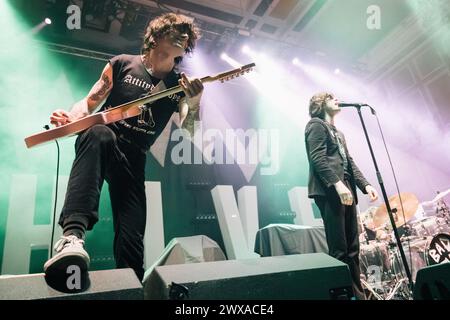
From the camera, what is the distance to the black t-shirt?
201 cm

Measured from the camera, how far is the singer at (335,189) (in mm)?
2529

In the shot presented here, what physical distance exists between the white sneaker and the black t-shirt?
88cm

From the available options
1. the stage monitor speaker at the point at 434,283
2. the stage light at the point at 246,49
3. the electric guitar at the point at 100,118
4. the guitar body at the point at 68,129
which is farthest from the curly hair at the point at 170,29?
the stage light at the point at 246,49

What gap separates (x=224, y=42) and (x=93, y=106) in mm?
5221

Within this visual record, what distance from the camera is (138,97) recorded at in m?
2.08

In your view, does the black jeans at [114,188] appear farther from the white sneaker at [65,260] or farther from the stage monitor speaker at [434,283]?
the stage monitor speaker at [434,283]

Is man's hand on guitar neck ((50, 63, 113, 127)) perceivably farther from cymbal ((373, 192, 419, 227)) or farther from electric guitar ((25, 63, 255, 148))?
cymbal ((373, 192, 419, 227))

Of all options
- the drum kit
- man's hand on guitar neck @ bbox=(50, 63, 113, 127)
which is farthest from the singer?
the drum kit

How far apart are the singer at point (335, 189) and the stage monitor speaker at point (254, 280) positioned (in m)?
1.03

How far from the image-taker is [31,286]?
1092 millimetres

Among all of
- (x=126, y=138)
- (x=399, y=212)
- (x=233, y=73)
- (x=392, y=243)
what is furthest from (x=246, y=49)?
(x=126, y=138)

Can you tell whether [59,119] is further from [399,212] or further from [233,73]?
[399,212]

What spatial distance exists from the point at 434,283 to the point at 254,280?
30.1 inches

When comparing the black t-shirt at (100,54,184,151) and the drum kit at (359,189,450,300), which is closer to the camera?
the black t-shirt at (100,54,184,151)
